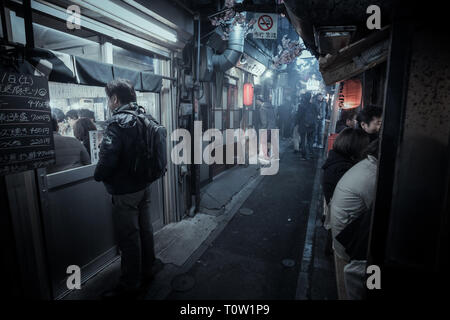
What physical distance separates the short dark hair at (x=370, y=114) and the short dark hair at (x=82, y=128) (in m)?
5.25

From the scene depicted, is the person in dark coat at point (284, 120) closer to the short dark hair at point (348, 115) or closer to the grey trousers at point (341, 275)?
the short dark hair at point (348, 115)

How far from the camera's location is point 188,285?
432 cm

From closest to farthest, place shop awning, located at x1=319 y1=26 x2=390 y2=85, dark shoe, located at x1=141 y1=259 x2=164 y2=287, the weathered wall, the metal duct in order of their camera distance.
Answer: the weathered wall → shop awning, located at x1=319 y1=26 x2=390 y2=85 → dark shoe, located at x1=141 y1=259 x2=164 y2=287 → the metal duct

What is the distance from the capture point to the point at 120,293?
3943 mm

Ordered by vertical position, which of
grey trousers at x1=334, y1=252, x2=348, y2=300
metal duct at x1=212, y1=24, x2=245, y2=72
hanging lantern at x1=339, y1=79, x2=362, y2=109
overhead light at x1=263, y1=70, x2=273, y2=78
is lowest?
grey trousers at x1=334, y1=252, x2=348, y2=300

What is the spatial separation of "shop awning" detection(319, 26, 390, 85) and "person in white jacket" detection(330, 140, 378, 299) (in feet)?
4.45

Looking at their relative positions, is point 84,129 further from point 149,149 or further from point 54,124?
point 149,149

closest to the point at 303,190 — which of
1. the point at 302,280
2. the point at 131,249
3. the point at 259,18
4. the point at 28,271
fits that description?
the point at 302,280

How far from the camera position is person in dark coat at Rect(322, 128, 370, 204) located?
13.0 ft

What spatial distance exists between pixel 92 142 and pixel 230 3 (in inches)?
187

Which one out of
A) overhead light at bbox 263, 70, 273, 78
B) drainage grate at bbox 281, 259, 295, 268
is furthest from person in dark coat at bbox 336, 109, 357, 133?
overhead light at bbox 263, 70, 273, 78

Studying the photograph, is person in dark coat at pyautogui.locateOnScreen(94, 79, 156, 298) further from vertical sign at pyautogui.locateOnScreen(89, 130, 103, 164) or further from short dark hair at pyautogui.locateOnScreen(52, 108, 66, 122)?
vertical sign at pyautogui.locateOnScreen(89, 130, 103, 164)

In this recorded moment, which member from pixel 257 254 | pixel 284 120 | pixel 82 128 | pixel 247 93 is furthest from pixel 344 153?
pixel 284 120

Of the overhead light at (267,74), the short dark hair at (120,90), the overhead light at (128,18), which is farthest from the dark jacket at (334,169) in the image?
the overhead light at (267,74)
